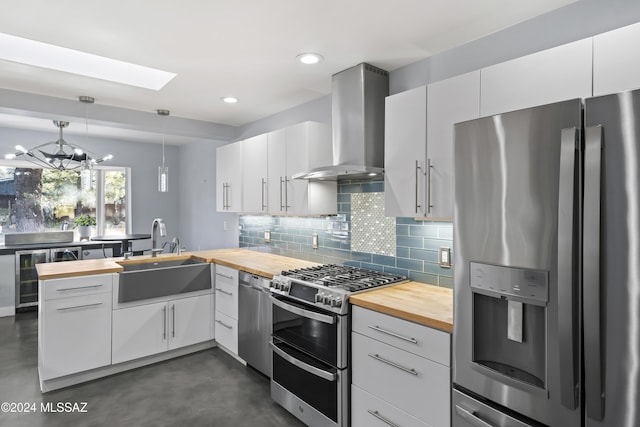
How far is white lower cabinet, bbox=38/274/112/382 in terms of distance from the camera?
2.75 metres

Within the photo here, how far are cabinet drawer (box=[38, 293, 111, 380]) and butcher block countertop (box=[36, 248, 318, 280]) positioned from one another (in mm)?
206

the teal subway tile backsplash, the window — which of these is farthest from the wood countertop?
the window

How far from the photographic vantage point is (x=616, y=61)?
148 cm

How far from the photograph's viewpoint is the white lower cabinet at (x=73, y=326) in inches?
108

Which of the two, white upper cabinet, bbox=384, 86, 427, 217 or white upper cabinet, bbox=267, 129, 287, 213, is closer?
white upper cabinet, bbox=384, 86, 427, 217

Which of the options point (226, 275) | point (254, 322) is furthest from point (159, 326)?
point (254, 322)

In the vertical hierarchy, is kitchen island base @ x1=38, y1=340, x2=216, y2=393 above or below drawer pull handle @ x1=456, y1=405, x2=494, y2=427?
below

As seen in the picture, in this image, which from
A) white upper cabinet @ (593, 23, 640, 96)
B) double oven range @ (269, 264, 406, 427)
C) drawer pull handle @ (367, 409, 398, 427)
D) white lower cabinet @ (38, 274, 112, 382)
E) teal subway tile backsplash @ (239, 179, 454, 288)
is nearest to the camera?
white upper cabinet @ (593, 23, 640, 96)

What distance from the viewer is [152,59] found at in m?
2.58

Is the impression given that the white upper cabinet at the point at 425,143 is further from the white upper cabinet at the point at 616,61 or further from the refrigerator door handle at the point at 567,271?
the refrigerator door handle at the point at 567,271

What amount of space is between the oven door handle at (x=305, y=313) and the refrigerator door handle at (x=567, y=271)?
1194 mm

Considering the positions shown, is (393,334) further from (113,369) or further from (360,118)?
(113,369)

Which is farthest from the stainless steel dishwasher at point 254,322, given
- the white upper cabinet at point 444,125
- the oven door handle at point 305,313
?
the white upper cabinet at point 444,125

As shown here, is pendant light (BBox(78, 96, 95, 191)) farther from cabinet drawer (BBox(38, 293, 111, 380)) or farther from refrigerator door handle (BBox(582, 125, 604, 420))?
refrigerator door handle (BBox(582, 125, 604, 420))
